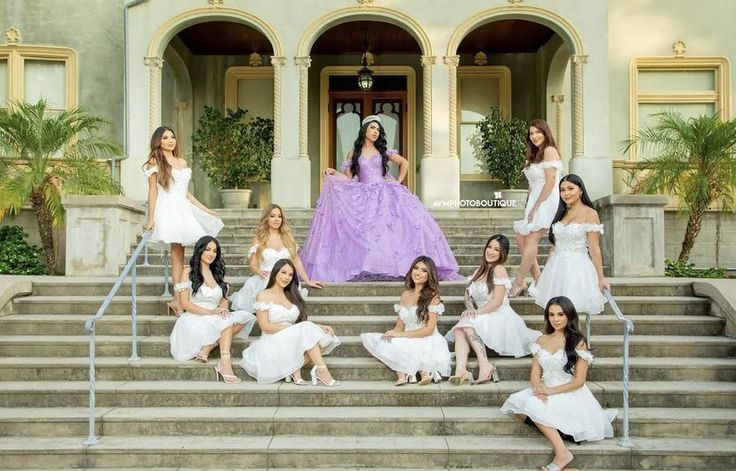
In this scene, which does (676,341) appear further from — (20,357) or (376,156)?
(20,357)

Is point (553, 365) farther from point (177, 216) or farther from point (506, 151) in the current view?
point (506, 151)

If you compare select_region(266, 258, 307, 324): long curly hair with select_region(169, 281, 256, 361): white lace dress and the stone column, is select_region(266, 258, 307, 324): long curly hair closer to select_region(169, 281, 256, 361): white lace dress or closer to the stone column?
select_region(169, 281, 256, 361): white lace dress

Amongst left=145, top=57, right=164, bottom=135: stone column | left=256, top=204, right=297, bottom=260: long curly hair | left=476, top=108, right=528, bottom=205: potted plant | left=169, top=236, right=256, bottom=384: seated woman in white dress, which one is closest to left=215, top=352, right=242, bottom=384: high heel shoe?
left=169, top=236, right=256, bottom=384: seated woman in white dress

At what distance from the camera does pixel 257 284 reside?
6.84m

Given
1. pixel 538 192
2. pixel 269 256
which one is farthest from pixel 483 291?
pixel 269 256

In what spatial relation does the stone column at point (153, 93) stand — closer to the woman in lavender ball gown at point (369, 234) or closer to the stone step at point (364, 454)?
the woman in lavender ball gown at point (369, 234)

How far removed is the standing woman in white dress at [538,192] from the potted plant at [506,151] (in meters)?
6.16

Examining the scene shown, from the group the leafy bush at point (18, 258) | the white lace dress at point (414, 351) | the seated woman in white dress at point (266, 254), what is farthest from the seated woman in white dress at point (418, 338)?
the leafy bush at point (18, 258)

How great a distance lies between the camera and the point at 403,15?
12.2 m

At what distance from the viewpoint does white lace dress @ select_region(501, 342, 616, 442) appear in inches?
205

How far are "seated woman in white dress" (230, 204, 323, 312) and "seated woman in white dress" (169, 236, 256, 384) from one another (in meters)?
0.32

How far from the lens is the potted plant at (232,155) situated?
13.3m

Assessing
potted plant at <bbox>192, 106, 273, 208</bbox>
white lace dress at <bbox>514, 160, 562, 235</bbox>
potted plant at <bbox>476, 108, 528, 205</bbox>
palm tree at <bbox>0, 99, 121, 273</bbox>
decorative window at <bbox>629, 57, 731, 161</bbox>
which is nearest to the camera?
white lace dress at <bbox>514, 160, 562, 235</bbox>

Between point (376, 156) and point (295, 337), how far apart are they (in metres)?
2.97
